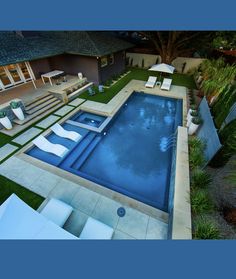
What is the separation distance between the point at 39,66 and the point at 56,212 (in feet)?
51.1

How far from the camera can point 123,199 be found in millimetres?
6594

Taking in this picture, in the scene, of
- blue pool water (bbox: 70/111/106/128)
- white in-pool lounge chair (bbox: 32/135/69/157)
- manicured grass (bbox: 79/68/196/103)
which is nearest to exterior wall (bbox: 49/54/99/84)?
manicured grass (bbox: 79/68/196/103)

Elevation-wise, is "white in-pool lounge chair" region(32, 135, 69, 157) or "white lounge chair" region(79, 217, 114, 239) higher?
"white lounge chair" region(79, 217, 114, 239)

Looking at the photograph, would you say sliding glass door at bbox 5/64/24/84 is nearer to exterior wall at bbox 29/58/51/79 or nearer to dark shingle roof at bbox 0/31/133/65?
exterior wall at bbox 29/58/51/79

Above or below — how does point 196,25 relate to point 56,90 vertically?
above

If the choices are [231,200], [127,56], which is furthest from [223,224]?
[127,56]

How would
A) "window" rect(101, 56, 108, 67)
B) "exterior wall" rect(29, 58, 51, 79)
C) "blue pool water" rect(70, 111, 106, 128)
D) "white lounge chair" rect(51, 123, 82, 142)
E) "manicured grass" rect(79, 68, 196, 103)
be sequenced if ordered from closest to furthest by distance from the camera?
"white lounge chair" rect(51, 123, 82, 142), "blue pool water" rect(70, 111, 106, 128), "manicured grass" rect(79, 68, 196, 103), "exterior wall" rect(29, 58, 51, 79), "window" rect(101, 56, 108, 67)

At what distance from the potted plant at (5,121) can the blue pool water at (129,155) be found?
2.83m

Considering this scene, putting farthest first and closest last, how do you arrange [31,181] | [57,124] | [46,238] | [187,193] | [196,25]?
[57,124], [31,181], [187,193], [196,25], [46,238]

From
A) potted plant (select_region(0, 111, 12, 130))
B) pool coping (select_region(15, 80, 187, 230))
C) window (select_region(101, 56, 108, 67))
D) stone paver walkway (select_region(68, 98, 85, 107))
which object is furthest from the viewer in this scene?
window (select_region(101, 56, 108, 67))

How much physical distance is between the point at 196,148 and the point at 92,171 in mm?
5910

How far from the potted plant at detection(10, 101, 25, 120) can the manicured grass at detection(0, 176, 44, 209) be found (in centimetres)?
526

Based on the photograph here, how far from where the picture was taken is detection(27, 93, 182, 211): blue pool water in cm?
776

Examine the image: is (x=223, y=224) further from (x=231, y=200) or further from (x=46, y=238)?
(x=46, y=238)
